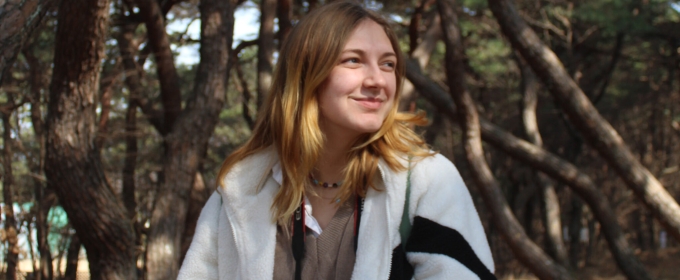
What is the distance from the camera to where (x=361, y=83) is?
1.74m

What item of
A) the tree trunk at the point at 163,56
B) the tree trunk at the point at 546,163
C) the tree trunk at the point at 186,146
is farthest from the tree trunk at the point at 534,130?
the tree trunk at the point at 186,146

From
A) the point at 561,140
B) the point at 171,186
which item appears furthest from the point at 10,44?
the point at 561,140

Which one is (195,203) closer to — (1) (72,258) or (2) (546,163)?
(1) (72,258)

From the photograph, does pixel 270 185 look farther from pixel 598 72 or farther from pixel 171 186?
pixel 598 72

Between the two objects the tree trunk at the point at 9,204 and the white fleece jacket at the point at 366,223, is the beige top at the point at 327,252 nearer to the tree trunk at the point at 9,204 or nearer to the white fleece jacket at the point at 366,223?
the white fleece jacket at the point at 366,223

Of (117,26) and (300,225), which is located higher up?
(117,26)

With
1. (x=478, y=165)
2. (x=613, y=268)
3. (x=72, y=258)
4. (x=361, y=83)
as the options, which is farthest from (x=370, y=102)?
(x=613, y=268)

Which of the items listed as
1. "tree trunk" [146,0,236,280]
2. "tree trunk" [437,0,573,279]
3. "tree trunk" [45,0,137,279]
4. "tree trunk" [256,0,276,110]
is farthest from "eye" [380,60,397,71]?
"tree trunk" [256,0,276,110]

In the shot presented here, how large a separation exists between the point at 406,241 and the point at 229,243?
0.48 m

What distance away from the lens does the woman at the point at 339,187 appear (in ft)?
5.26

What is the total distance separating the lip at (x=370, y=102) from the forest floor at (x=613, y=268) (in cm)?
1293

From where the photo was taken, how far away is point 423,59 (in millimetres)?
7562

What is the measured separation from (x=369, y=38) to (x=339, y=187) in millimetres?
407

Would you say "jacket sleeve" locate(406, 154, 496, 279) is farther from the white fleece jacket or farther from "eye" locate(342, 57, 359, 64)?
"eye" locate(342, 57, 359, 64)
